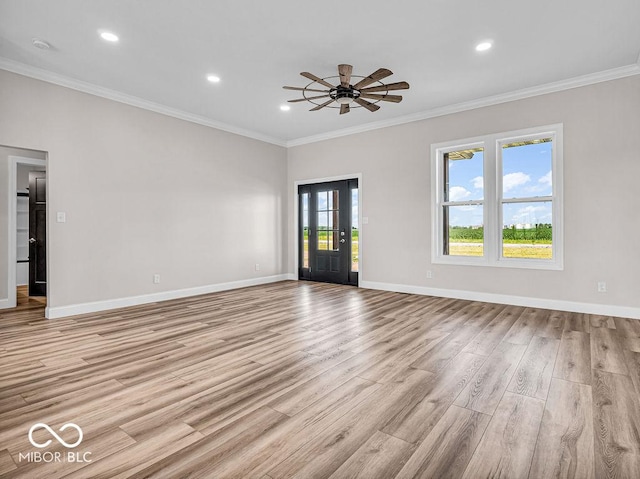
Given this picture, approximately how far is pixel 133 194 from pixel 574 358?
5.62 meters

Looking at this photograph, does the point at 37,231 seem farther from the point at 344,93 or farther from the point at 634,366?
the point at 634,366

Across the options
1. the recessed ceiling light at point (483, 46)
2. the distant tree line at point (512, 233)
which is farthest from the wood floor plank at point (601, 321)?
the recessed ceiling light at point (483, 46)

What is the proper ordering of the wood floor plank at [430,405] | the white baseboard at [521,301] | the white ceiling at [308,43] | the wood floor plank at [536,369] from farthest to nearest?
the white baseboard at [521,301] → the white ceiling at [308,43] → the wood floor plank at [536,369] → the wood floor plank at [430,405]

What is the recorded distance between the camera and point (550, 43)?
3645 mm

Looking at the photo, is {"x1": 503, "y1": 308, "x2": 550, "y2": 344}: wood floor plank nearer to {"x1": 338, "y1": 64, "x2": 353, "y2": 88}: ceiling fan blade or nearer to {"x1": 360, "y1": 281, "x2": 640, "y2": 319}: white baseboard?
{"x1": 360, "y1": 281, "x2": 640, "y2": 319}: white baseboard

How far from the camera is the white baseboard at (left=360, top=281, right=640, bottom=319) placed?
14.0ft

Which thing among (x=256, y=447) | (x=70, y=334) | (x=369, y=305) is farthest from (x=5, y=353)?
(x=369, y=305)

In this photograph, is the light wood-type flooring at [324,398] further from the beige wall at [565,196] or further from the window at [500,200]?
the window at [500,200]

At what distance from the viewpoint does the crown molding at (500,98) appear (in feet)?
14.0

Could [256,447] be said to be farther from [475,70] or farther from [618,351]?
[475,70]

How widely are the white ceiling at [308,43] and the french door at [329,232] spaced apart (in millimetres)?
2401

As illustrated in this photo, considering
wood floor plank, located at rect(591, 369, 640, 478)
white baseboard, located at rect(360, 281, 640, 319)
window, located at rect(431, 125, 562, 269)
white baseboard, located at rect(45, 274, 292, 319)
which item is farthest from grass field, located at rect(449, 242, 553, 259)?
white baseboard, located at rect(45, 274, 292, 319)

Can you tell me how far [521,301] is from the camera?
491cm

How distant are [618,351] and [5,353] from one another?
546 cm
